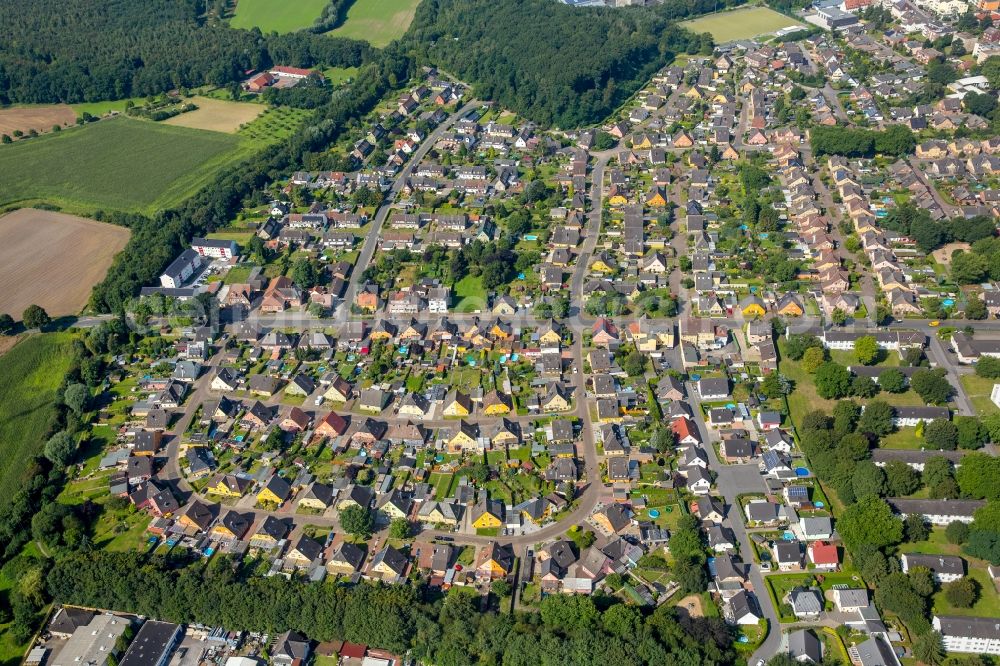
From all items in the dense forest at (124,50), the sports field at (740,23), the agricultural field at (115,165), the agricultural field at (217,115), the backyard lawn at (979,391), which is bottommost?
the backyard lawn at (979,391)

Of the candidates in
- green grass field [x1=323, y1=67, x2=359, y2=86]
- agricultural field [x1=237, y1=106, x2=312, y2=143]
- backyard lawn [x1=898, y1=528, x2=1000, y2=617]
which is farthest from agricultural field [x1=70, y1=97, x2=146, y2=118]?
backyard lawn [x1=898, y1=528, x2=1000, y2=617]

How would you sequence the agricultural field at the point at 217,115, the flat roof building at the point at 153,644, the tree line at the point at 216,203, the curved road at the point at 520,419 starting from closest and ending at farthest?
1. the flat roof building at the point at 153,644
2. the curved road at the point at 520,419
3. the tree line at the point at 216,203
4. the agricultural field at the point at 217,115

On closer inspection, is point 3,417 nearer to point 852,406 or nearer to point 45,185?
point 45,185

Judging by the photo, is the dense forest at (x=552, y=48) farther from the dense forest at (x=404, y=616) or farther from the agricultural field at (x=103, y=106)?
the dense forest at (x=404, y=616)

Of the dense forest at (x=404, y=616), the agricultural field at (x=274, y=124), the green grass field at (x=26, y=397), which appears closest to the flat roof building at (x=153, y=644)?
the dense forest at (x=404, y=616)

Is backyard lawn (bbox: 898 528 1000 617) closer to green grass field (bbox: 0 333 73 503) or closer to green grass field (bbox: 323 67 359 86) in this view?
green grass field (bbox: 0 333 73 503)
